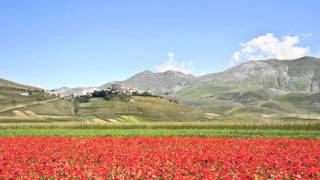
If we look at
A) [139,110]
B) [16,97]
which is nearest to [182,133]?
[139,110]

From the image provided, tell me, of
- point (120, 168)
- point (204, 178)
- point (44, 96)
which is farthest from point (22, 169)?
point (44, 96)

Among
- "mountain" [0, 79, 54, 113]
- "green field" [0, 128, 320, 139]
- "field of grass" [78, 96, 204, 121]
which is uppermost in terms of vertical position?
"mountain" [0, 79, 54, 113]

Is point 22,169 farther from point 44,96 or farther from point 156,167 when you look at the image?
point 44,96

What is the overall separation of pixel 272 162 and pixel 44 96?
16452cm

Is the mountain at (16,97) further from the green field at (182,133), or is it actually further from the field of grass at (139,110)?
the green field at (182,133)

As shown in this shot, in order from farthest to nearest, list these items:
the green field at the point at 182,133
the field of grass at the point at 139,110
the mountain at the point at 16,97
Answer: the mountain at the point at 16,97, the field of grass at the point at 139,110, the green field at the point at 182,133

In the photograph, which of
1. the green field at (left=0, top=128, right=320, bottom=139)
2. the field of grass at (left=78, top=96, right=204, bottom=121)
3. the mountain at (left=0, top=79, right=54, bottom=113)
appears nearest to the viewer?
the green field at (left=0, top=128, right=320, bottom=139)

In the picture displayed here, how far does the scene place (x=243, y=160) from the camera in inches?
751

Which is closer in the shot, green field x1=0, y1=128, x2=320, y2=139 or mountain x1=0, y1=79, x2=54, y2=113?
green field x1=0, y1=128, x2=320, y2=139

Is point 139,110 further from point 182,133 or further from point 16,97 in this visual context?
point 182,133

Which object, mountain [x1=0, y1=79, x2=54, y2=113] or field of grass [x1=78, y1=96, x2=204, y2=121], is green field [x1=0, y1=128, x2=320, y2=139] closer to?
field of grass [x1=78, y1=96, x2=204, y2=121]

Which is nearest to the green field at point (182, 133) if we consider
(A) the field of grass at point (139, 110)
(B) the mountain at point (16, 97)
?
(A) the field of grass at point (139, 110)

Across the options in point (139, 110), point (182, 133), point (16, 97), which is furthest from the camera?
point (16, 97)

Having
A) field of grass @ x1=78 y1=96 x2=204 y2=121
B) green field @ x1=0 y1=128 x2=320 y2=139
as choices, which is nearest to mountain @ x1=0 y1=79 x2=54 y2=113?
field of grass @ x1=78 y1=96 x2=204 y2=121
